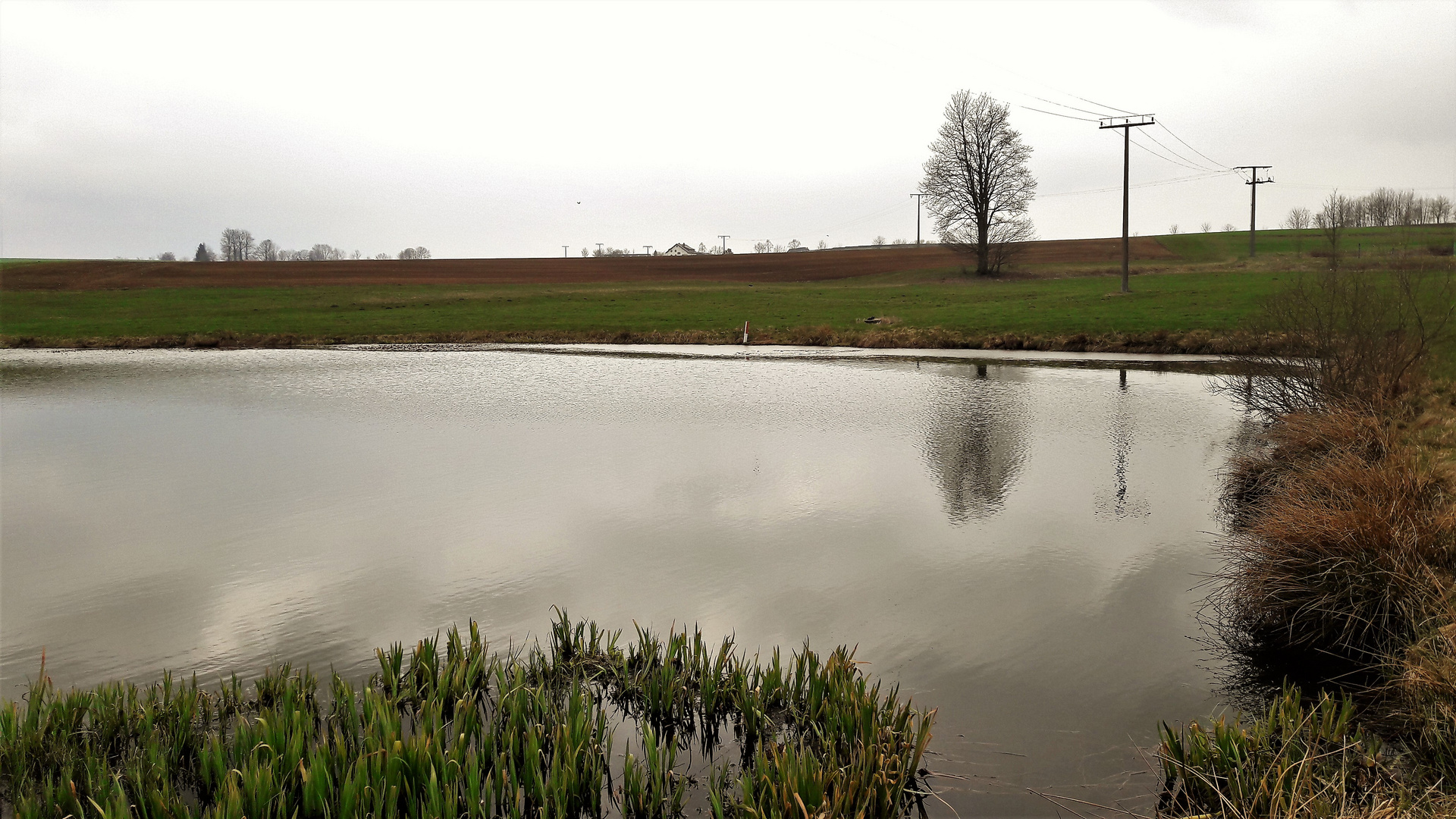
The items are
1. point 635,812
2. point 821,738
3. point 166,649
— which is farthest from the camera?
point 166,649

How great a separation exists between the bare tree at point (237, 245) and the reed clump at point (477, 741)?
15458 cm

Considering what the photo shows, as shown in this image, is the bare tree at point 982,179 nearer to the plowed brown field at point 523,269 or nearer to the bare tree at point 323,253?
the plowed brown field at point 523,269

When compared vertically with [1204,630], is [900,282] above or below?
above

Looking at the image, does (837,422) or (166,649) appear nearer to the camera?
(166,649)

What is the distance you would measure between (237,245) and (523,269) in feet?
297

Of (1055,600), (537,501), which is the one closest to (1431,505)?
(1055,600)

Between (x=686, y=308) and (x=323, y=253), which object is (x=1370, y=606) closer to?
(x=686, y=308)

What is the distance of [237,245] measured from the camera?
14338cm

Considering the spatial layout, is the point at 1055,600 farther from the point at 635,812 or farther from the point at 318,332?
the point at 318,332

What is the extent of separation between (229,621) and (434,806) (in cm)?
475

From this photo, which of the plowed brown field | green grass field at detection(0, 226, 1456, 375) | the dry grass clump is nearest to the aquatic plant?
the dry grass clump

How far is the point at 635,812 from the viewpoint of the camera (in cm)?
504

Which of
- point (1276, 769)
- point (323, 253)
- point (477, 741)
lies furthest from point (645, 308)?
point (323, 253)

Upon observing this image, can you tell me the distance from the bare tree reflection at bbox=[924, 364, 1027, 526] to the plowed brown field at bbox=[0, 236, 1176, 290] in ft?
162
